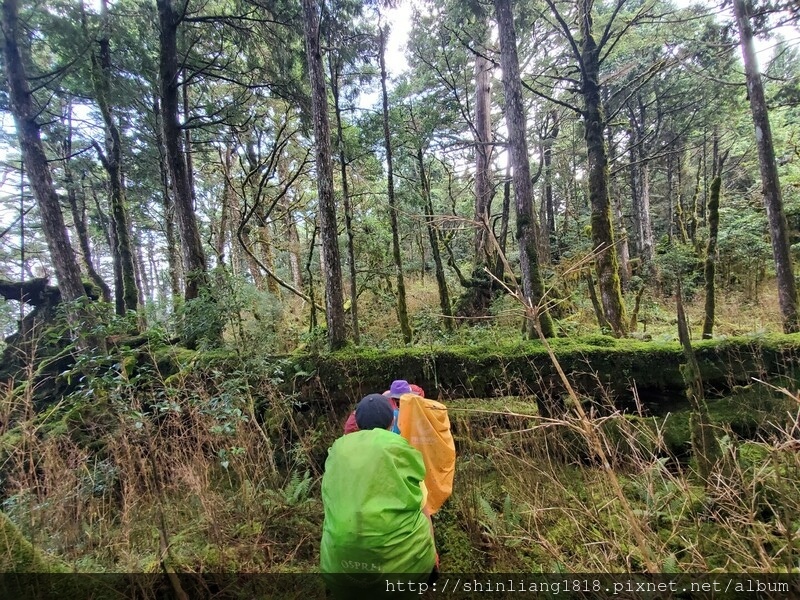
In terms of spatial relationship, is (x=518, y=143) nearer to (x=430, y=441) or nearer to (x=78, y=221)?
(x=430, y=441)

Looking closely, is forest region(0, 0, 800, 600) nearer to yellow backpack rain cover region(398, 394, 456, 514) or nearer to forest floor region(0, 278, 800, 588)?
forest floor region(0, 278, 800, 588)

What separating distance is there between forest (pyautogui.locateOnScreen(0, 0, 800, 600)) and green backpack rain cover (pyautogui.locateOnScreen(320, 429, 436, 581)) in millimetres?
783

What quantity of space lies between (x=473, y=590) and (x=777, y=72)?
24627 millimetres

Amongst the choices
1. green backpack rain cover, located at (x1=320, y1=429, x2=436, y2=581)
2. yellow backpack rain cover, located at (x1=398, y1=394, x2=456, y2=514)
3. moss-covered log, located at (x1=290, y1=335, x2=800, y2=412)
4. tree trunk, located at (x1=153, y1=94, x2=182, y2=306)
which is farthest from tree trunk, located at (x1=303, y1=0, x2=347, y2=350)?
tree trunk, located at (x1=153, y1=94, x2=182, y2=306)

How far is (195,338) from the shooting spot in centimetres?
656

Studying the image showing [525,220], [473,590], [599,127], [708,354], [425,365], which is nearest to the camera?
[473,590]

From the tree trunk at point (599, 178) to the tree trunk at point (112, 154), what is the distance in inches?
414

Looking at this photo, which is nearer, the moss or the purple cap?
the moss

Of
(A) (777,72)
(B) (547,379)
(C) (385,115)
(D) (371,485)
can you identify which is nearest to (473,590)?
(D) (371,485)

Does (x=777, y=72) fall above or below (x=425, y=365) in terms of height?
above

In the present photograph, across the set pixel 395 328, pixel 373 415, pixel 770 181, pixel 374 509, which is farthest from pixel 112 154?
pixel 770 181

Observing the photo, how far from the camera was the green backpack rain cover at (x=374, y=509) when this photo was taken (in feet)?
6.83

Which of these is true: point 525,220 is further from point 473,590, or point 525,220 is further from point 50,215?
point 50,215

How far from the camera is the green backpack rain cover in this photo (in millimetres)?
2082
